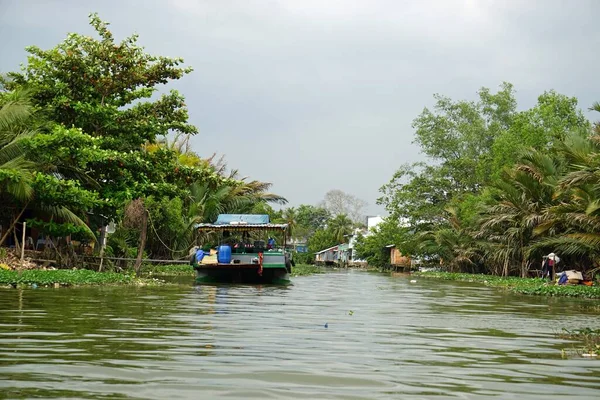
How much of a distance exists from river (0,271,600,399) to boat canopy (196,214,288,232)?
42.5 ft

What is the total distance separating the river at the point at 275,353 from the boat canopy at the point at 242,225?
509 inches

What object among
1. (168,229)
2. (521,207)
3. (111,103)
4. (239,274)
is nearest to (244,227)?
(239,274)

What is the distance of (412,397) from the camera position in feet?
19.4

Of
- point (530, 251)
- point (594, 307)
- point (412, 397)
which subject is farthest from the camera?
point (530, 251)

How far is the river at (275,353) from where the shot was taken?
612 centimetres

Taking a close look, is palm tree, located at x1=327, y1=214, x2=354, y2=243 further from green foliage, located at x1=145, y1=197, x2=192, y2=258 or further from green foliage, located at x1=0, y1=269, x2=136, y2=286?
green foliage, located at x1=0, y1=269, x2=136, y2=286

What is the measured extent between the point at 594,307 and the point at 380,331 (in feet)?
30.9

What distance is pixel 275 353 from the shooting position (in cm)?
823

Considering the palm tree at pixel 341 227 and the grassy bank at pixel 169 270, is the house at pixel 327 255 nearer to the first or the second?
the palm tree at pixel 341 227

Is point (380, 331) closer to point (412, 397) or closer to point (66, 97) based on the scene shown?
point (412, 397)

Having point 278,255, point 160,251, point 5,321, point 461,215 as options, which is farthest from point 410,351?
point 461,215

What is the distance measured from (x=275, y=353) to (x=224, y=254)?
18.6 metres

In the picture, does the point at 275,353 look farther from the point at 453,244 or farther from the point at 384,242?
the point at 384,242

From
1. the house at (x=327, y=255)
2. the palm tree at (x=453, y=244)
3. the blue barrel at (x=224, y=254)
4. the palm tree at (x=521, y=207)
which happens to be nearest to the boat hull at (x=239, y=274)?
the blue barrel at (x=224, y=254)
